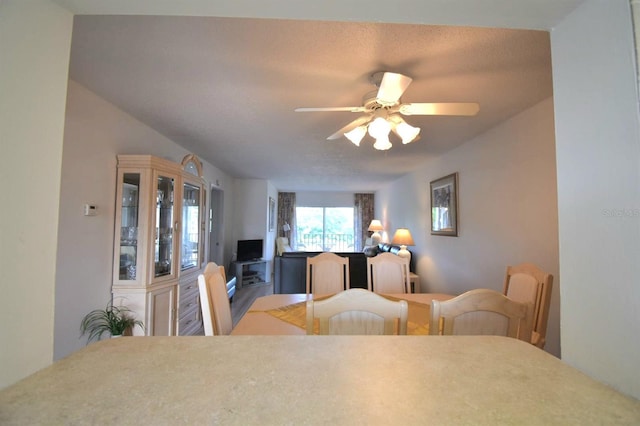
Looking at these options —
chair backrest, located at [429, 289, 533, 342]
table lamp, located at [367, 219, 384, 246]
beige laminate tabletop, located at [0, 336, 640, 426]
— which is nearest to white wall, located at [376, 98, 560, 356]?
chair backrest, located at [429, 289, 533, 342]

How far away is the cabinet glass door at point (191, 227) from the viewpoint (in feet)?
10.3

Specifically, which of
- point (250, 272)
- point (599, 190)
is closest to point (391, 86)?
point (599, 190)

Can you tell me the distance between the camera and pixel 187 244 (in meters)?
3.25

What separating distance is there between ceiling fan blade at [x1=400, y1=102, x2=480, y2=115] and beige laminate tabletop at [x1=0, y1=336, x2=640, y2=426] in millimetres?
1367

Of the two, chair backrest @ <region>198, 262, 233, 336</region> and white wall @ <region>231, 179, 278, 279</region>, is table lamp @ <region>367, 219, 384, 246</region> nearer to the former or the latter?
white wall @ <region>231, 179, 278, 279</region>

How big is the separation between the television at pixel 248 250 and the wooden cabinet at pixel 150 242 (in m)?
2.50

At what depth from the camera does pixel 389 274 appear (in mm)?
2361

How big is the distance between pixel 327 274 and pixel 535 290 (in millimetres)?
1493

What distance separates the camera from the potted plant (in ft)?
6.61

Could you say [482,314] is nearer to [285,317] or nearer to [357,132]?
[285,317]

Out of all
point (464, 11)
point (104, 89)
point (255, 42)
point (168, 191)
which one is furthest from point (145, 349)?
point (168, 191)

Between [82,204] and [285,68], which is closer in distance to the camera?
[285,68]

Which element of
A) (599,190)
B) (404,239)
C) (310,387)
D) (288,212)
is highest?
(288,212)

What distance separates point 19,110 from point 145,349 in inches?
24.9
